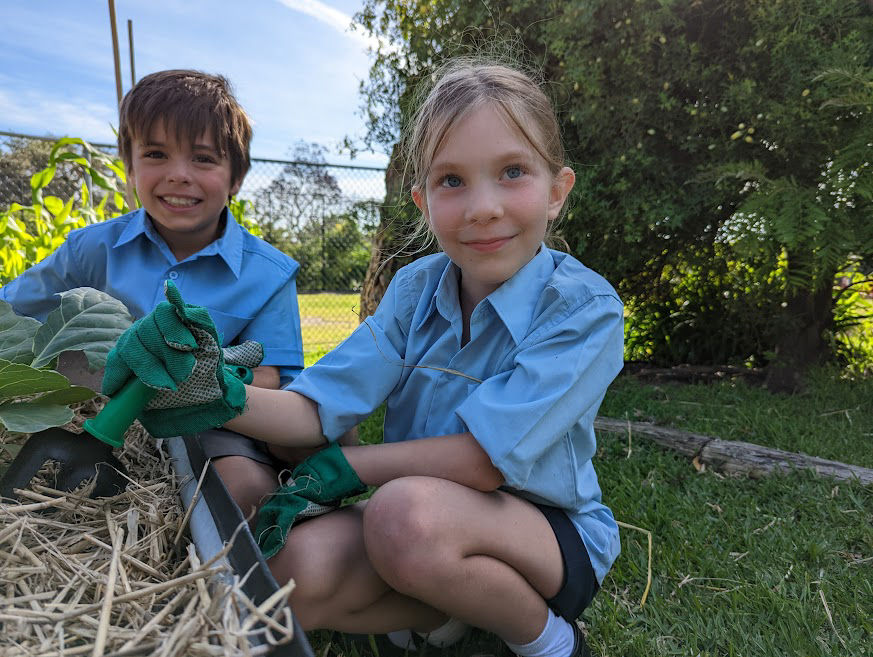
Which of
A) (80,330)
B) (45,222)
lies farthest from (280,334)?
(45,222)

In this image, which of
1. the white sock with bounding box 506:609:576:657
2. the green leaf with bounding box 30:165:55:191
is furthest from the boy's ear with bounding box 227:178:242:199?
the green leaf with bounding box 30:165:55:191

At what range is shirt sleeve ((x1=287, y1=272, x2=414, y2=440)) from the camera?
1.43 metres

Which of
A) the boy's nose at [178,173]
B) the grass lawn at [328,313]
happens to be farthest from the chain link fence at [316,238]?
the boy's nose at [178,173]

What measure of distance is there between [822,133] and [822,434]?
1254mm

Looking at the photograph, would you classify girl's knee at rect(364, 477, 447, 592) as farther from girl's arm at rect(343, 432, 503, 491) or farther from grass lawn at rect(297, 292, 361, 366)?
grass lawn at rect(297, 292, 361, 366)

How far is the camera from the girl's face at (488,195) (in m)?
1.32

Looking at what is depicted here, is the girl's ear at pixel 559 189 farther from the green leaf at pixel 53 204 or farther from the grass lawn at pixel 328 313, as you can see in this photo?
the grass lawn at pixel 328 313

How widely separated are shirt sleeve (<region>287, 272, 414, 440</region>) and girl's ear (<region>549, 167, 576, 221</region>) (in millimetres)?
400

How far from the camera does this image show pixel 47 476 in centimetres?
109

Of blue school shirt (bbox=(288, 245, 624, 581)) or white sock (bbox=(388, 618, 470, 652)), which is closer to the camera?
blue school shirt (bbox=(288, 245, 624, 581))

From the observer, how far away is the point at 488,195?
130 cm

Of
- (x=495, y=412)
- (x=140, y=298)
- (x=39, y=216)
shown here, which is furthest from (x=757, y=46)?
(x=39, y=216)

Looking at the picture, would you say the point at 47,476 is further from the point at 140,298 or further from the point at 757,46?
the point at 757,46

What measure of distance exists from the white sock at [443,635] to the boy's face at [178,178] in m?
1.25
